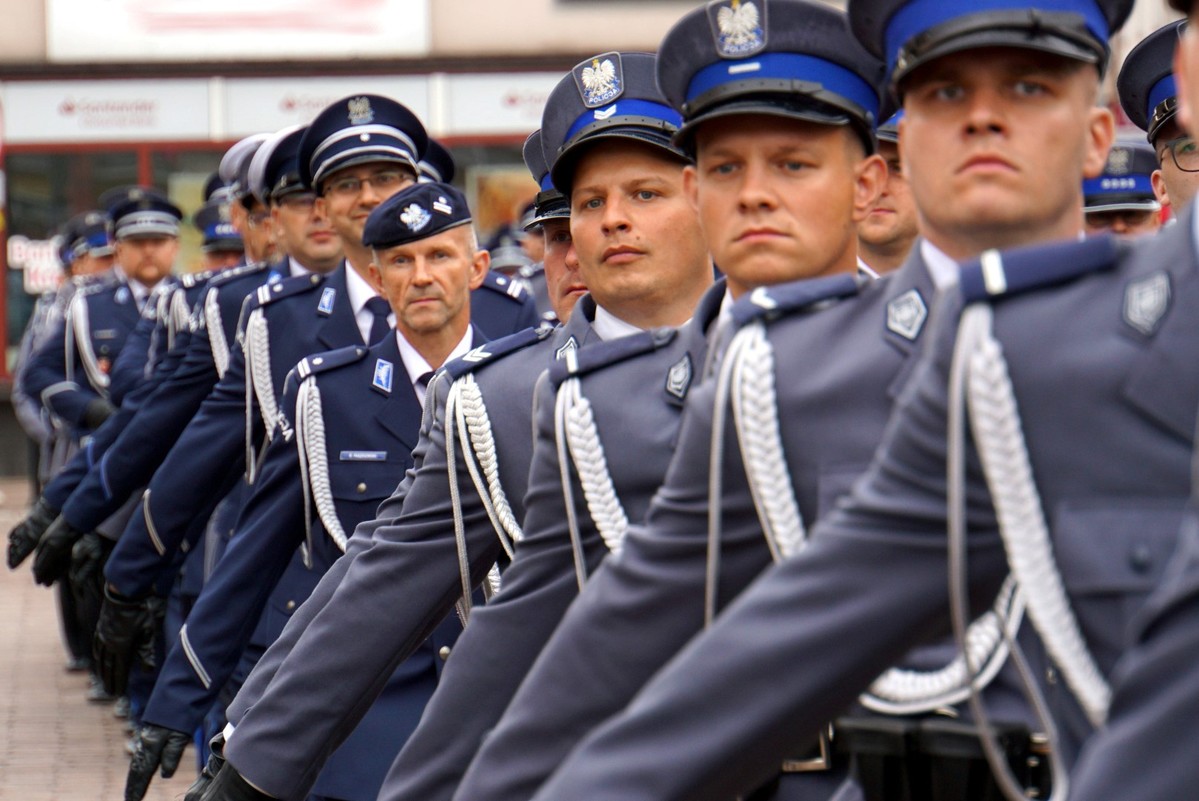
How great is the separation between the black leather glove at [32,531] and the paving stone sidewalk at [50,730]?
0.78 metres

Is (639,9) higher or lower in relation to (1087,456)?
higher

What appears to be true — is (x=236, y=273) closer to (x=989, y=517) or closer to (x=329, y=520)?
(x=329, y=520)

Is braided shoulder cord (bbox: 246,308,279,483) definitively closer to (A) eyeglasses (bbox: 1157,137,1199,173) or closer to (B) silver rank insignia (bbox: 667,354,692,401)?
(A) eyeglasses (bbox: 1157,137,1199,173)

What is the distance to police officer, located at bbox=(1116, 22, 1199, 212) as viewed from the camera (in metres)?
4.68

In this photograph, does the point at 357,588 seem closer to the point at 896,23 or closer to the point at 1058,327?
the point at 896,23

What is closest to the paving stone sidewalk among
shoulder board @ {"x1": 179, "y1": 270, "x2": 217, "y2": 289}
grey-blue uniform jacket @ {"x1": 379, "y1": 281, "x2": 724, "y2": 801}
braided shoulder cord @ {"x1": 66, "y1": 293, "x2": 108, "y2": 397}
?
braided shoulder cord @ {"x1": 66, "y1": 293, "x2": 108, "y2": 397}

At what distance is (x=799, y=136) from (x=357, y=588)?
3.93ft

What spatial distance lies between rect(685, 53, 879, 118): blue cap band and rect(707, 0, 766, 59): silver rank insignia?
0.06 feet

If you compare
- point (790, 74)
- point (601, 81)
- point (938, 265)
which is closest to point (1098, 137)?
point (938, 265)

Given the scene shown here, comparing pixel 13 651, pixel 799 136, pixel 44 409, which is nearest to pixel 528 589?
pixel 799 136

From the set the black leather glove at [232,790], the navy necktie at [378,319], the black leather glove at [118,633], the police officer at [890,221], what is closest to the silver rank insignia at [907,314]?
the police officer at [890,221]

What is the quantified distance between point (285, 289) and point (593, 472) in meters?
3.46

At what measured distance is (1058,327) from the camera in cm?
203

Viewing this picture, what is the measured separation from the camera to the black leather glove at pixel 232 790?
4.09m
